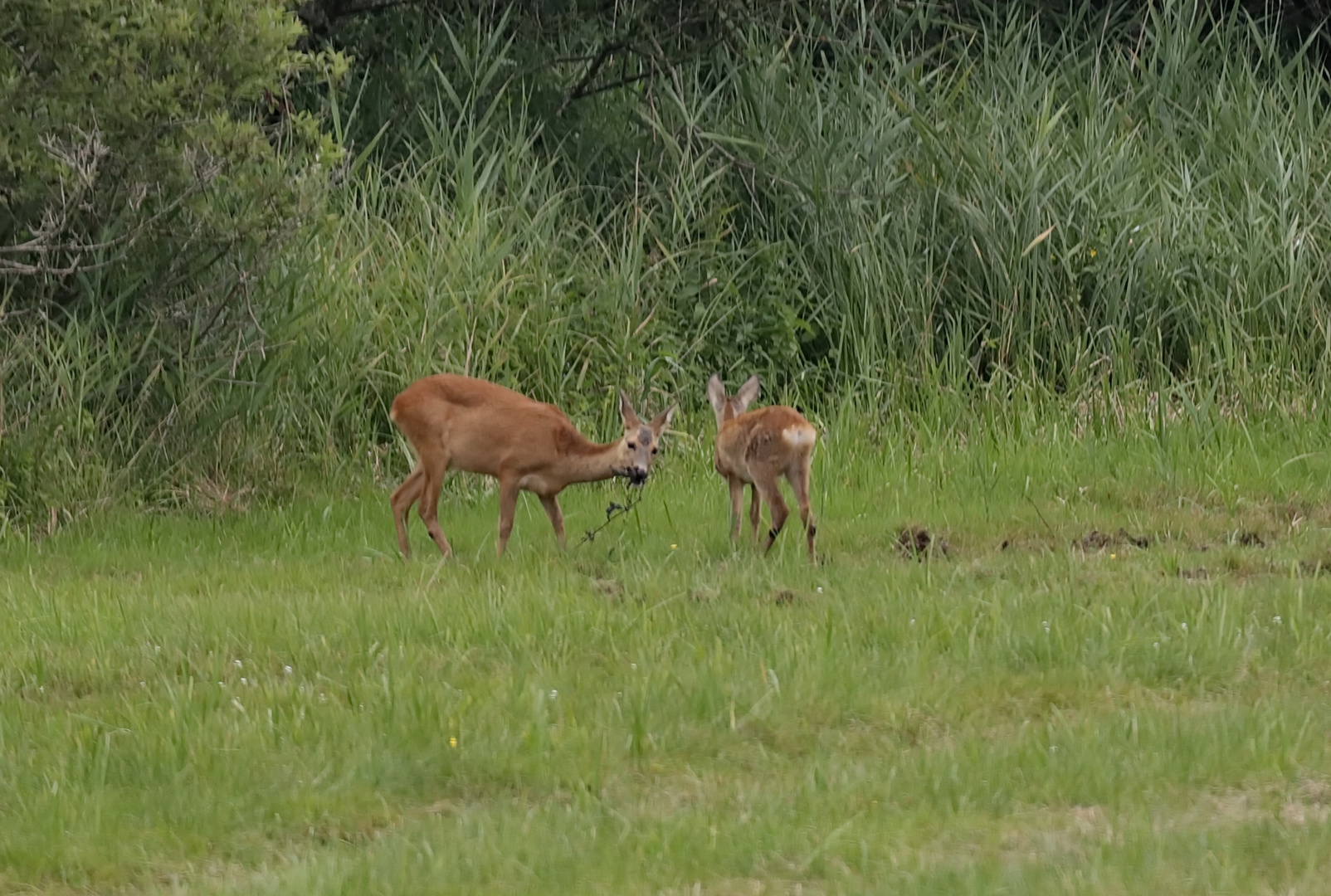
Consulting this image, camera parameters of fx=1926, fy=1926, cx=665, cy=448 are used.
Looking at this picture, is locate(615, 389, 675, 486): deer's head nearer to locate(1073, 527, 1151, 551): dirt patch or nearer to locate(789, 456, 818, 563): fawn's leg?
locate(789, 456, 818, 563): fawn's leg

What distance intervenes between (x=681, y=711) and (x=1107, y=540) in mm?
3670

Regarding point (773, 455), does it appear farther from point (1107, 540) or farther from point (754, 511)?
point (1107, 540)

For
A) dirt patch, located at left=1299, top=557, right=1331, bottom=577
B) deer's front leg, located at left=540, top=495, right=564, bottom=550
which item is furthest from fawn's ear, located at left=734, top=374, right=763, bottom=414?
dirt patch, located at left=1299, top=557, right=1331, bottom=577

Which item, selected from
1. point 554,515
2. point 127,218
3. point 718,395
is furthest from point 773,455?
point 127,218

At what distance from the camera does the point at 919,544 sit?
878 centimetres

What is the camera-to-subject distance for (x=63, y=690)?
21.1 ft

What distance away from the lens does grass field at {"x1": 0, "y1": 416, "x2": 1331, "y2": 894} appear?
466 cm

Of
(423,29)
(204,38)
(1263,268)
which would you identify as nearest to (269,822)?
(204,38)

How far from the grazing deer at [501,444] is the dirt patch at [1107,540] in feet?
6.61

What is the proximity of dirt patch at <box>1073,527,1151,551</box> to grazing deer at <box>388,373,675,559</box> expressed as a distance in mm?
2016

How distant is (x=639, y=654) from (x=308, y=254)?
231 inches

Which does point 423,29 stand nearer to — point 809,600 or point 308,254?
point 308,254

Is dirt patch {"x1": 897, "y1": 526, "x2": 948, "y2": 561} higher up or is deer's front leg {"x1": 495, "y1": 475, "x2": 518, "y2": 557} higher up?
dirt patch {"x1": 897, "y1": 526, "x2": 948, "y2": 561}

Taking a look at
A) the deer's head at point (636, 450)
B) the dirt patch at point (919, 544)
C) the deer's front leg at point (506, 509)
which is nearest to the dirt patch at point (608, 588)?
the deer's head at point (636, 450)
